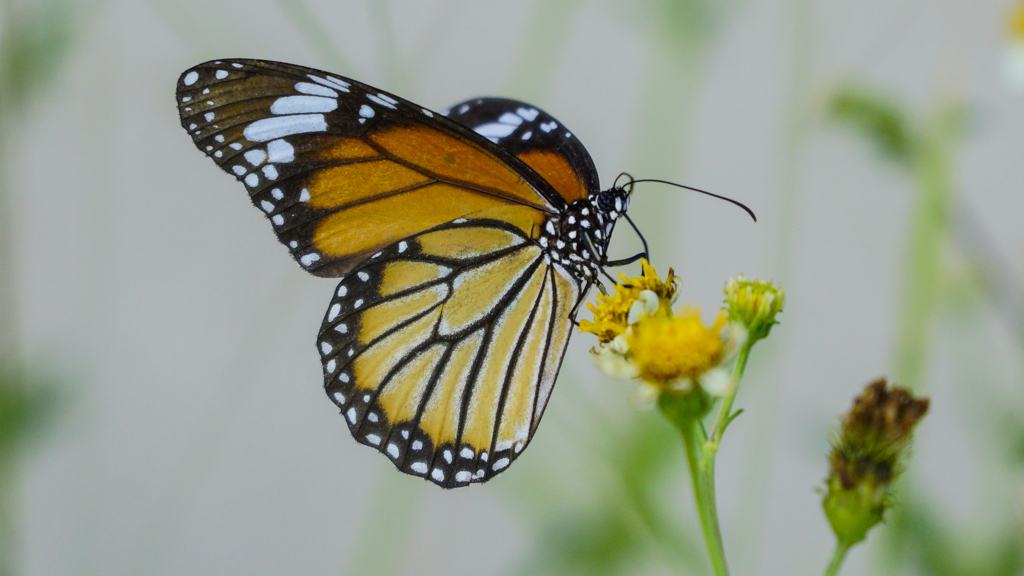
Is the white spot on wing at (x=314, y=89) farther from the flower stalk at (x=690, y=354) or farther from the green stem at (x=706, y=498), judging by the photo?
the green stem at (x=706, y=498)

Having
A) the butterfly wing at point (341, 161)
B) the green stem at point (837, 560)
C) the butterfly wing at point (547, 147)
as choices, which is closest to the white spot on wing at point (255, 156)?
the butterfly wing at point (341, 161)

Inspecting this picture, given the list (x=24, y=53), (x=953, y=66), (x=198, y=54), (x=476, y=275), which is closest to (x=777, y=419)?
(x=953, y=66)

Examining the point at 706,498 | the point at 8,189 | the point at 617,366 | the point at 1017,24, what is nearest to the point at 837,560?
the point at 706,498

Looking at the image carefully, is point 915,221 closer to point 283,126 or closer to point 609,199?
point 609,199

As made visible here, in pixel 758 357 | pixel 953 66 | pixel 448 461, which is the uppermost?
pixel 953 66

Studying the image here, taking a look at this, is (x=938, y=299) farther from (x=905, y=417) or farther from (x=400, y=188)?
(x=400, y=188)

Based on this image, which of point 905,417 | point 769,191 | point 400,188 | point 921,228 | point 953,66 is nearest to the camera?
point 905,417

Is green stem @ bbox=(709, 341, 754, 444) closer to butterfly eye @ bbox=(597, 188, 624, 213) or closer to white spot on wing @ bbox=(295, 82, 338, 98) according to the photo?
butterfly eye @ bbox=(597, 188, 624, 213)
